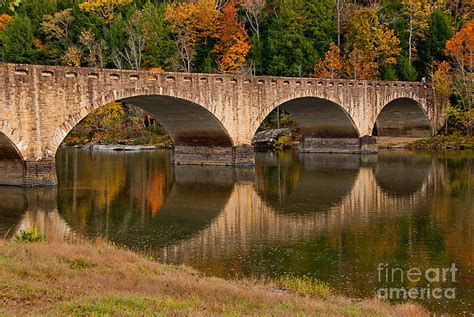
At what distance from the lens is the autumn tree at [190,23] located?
72.9m

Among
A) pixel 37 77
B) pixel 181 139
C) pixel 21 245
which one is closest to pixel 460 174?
pixel 181 139

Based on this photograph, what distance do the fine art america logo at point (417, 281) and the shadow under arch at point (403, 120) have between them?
47.1 m

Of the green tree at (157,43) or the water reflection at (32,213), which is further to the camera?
the green tree at (157,43)

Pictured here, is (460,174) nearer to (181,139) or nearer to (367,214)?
(367,214)

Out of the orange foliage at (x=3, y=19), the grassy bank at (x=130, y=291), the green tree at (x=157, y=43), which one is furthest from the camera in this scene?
the orange foliage at (x=3, y=19)

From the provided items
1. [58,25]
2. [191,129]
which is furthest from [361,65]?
[58,25]

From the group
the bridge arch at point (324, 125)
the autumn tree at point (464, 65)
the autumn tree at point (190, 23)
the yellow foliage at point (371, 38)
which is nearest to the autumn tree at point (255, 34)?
the autumn tree at point (190, 23)

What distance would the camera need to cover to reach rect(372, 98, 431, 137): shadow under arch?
65.6 metres

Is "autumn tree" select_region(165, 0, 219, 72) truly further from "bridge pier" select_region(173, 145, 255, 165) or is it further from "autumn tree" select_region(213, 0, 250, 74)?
"bridge pier" select_region(173, 145, 255, 165)

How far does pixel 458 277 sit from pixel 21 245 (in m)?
12.6

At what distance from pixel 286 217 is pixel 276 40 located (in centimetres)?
4683

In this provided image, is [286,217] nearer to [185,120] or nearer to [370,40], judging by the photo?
[185,120]

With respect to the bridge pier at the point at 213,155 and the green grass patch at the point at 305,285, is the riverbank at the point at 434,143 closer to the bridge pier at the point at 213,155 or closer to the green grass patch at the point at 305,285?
the bridge pier at the point at 213,155

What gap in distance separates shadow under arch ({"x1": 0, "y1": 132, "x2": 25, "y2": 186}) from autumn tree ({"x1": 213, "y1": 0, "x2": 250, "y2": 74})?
126 ft
